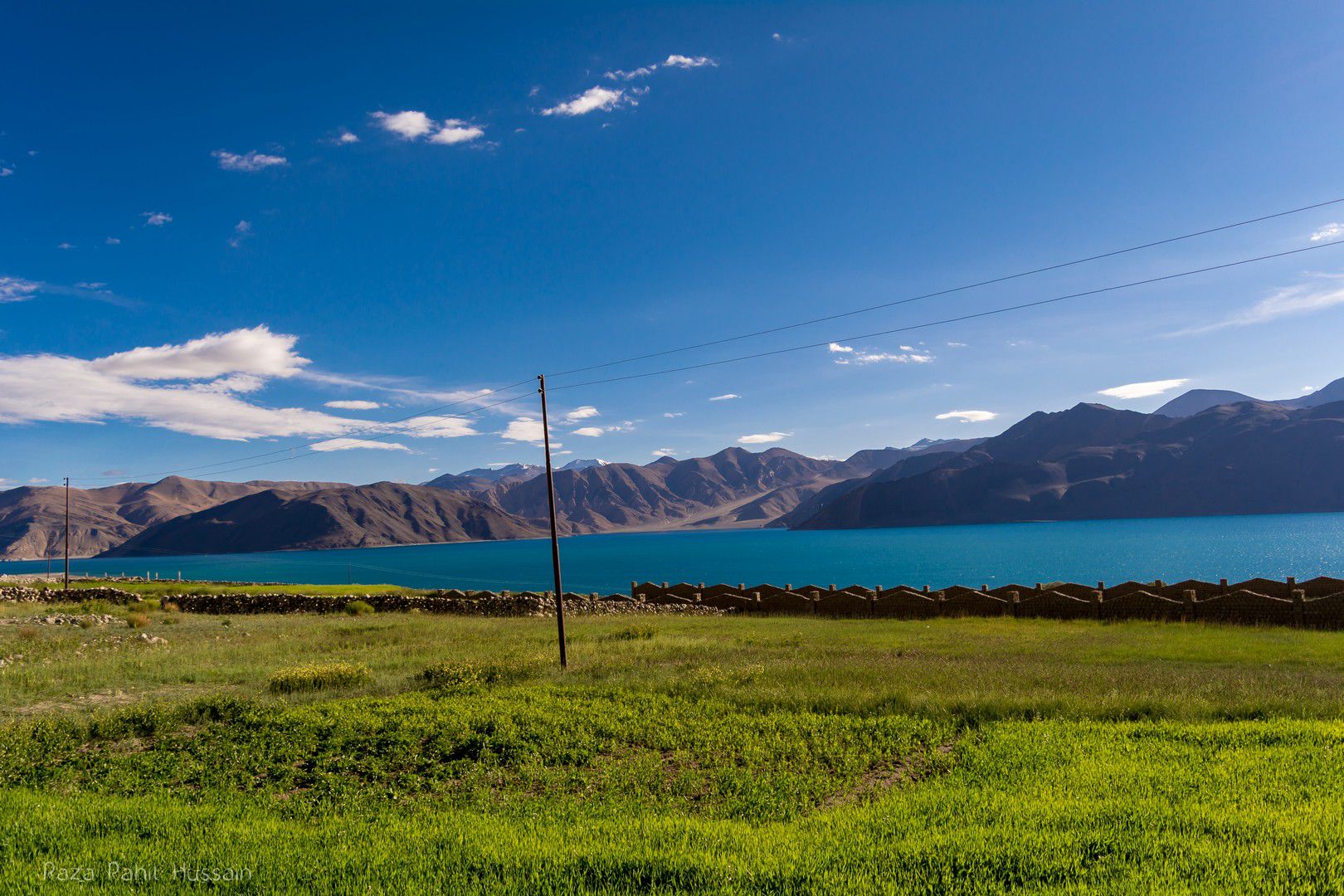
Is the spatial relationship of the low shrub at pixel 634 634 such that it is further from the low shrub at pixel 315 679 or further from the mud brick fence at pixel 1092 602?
the mud brick fence at pixel 1092 602

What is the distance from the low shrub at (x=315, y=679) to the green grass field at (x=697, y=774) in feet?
0.30

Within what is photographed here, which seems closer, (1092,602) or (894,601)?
(1092,602)

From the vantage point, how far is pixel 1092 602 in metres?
33.8

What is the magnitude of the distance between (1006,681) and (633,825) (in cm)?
1224

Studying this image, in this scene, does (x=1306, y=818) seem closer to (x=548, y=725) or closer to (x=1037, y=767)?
(x=1037, y=767)

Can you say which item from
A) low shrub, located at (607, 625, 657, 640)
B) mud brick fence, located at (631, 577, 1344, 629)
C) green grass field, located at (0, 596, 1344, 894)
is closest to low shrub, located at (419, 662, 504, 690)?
green grass field, located at (0, 596, 1344, 894)

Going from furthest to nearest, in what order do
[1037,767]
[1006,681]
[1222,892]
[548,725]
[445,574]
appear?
[445,574]
[1006,681]
[548,725]
[1037,767]
[1222,892]

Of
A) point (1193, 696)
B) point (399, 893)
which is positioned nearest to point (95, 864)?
point (399, 893)

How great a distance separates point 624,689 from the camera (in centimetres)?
1853

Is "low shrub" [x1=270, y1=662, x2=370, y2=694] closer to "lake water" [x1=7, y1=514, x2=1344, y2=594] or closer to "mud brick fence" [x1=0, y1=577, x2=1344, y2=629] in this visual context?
"mud brick fence" [x1=0, y1=577, x2=1344, y2=629]

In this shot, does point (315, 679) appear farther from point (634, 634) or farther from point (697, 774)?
point (697, 774)

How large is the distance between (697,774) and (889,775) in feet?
9.82

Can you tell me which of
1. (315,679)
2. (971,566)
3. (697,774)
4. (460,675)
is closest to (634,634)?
(460,675)

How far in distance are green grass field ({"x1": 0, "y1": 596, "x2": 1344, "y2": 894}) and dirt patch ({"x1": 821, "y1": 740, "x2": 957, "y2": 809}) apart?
5 cm
